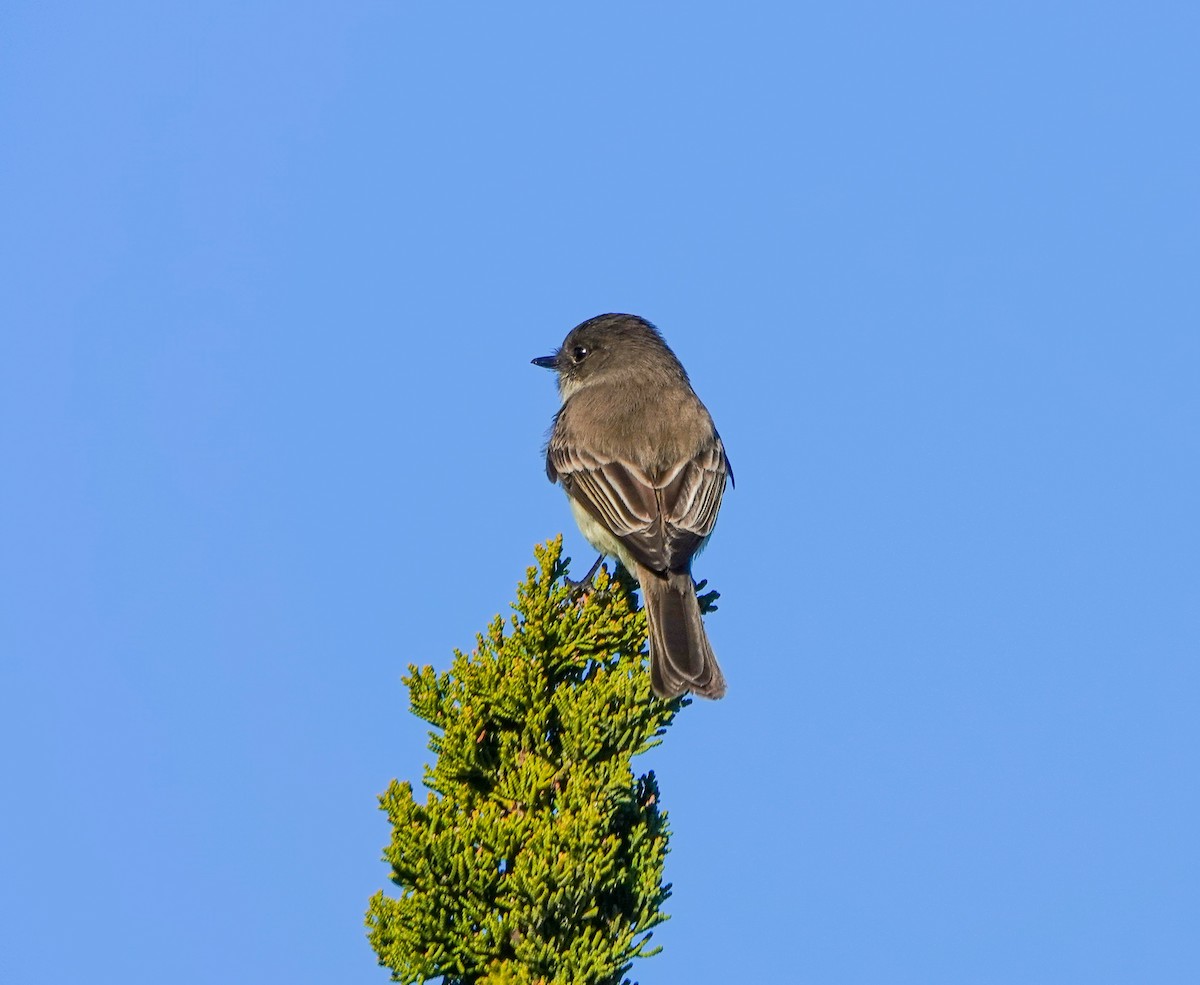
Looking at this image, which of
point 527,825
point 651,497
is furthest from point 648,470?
point 527,825

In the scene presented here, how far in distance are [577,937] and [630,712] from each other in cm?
90

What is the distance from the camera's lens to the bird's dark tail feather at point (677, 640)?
570 centimetres

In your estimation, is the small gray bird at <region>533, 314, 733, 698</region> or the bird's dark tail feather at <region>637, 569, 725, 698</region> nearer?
A: the bird's dark tail feather at <region>637, 569, 725, 698</region>

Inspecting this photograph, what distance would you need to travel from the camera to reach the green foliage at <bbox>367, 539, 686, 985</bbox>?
4.11 metres

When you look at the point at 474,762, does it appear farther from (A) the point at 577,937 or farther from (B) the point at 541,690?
(A) the point at 577,937

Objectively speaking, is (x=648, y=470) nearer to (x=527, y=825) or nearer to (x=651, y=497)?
(x=651, y=497)

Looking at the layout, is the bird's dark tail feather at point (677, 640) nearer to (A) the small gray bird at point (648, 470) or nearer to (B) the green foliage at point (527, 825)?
(A) the small gray bird at point (648, 470)

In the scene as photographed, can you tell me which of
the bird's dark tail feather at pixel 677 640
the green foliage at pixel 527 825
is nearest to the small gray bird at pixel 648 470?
the bird's dark tail feather at pixel 677 640

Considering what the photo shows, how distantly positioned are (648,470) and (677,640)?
1954 millimetres

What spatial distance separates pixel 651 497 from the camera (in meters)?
7.66

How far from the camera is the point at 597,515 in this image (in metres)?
7.79

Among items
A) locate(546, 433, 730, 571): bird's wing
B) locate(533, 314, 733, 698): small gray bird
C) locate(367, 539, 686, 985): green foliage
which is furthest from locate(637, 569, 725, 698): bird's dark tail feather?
locate(367, 539, 686, 985): green foliage

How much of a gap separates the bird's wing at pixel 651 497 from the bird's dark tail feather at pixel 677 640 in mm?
162

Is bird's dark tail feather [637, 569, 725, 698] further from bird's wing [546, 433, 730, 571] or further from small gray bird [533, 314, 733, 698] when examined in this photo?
bird's wing [546, 433, 730, 571]
